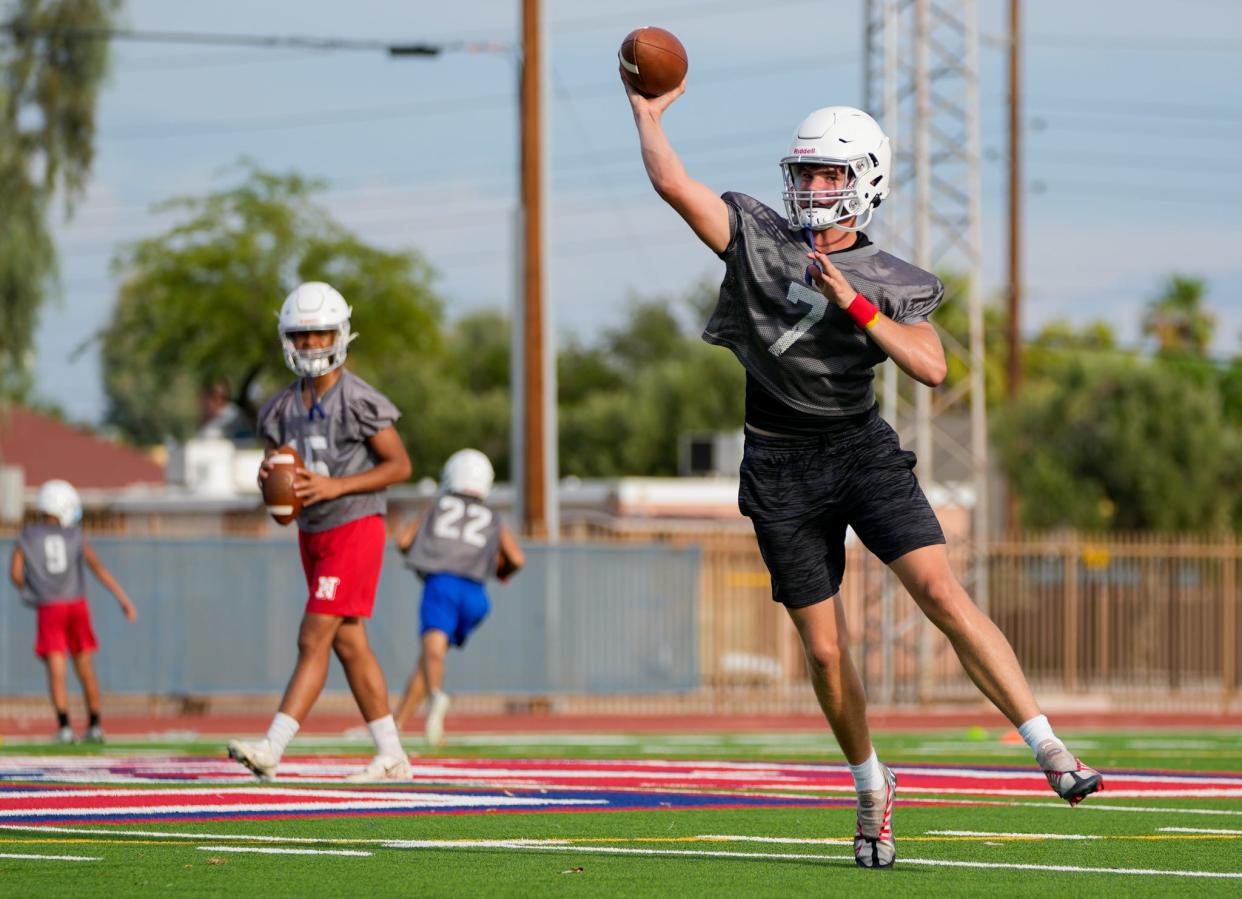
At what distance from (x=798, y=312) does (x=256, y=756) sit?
329 centimetres

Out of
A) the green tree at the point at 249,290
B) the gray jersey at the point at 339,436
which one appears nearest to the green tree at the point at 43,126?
the green tree at the point at 249,290

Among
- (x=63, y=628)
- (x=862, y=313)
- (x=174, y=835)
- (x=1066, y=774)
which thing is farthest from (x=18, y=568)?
(x=1066, y=774)

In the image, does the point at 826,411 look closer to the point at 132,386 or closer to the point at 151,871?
the point at 151,871

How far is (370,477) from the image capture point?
29.7 ft

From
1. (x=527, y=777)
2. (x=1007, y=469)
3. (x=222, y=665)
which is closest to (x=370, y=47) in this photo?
(x=222, y=665)

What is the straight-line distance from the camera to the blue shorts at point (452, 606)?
13914 millimetres

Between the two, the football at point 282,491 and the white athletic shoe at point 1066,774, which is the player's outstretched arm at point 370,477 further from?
the white athletic shoe at point 1066,774

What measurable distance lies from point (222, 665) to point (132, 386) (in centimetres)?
8595

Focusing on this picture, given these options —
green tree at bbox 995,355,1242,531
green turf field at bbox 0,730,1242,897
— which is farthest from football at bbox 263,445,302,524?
green tree at bbox 995,355,1242,531

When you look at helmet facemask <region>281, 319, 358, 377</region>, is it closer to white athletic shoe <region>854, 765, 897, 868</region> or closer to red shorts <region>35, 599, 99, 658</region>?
white athletic shoe <region>854, 765, 897, 868</region>

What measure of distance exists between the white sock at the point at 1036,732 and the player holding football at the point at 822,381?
0.28 metres

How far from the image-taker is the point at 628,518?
31797mm

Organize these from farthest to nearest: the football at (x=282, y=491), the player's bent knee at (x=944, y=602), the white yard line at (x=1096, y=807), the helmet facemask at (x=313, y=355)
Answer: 1. the helmet facemask at (x=313, y=355)
2. the football at (x=282, y=491)
3. the white yard line at (x=1096, y=807)
4. the player's bent knee at (x=944, y=602)

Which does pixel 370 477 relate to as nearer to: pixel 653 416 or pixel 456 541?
pixel 456 541
